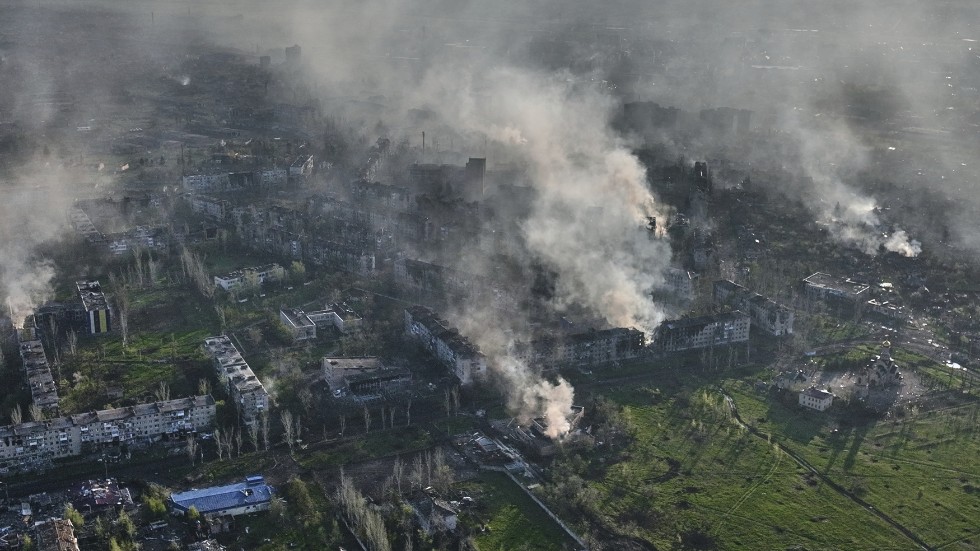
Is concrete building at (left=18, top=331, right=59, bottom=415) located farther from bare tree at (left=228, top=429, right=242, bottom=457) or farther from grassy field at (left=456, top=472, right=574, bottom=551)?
grassy field at (left=456, top=472, right=574, bottom=551)

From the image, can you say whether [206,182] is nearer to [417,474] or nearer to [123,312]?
[123,312]

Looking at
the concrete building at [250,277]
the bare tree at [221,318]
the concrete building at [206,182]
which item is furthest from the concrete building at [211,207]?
the bare tree at [221,318]

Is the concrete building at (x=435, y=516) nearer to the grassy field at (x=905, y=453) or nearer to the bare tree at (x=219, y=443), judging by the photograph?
the bare tree at (x=219, y=443)

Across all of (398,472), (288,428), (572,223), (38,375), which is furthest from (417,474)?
(572,223)

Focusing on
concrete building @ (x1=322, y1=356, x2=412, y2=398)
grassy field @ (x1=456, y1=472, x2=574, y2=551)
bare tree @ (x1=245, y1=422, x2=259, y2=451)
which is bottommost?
grassy field @ (x1=456, y1=472, x2=574, y2=551)

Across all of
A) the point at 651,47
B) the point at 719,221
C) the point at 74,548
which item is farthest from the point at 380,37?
the point at 74,548

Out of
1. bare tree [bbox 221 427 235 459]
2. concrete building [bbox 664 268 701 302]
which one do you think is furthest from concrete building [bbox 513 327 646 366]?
bare tree [bbox 221 427 235 459]
